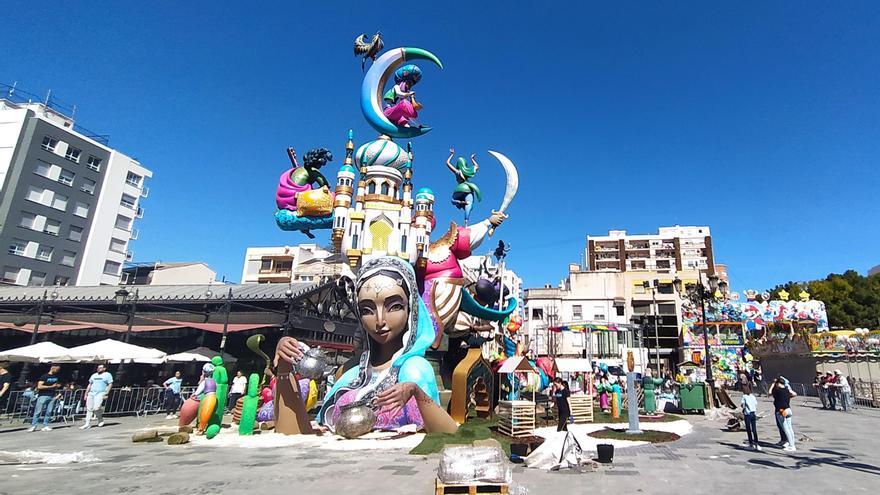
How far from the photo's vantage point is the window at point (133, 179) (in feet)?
164

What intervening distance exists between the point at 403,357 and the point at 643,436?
7.06 metres

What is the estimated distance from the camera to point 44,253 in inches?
1624

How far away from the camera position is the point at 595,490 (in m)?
7.66

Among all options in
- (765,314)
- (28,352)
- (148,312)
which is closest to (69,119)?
(148,312)

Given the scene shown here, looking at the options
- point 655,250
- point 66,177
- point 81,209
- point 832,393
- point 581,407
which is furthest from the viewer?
point 655,250

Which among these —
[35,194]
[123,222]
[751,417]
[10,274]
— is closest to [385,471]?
[751,417]

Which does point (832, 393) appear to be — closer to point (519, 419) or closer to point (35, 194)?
point (519, 419)

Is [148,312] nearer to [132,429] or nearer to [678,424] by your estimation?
[132,429]

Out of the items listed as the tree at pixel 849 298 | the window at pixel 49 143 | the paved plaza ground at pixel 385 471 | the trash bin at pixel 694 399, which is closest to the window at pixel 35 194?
the window at pixel 49 143

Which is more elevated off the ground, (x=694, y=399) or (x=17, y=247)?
(x=17, y=247)

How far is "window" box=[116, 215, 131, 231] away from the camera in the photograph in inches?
1908

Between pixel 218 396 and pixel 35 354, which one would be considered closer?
pixel 218 396

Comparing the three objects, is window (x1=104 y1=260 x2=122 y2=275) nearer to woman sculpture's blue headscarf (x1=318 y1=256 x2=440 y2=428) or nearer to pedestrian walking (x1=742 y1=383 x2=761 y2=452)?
woman sculpture's blue headscarf (x1=318 y1=256 x2=440 y2=428)

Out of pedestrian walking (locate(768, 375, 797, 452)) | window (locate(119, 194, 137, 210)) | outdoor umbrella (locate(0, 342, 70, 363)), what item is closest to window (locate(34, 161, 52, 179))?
window (locate(119, 194, 137, 210))
